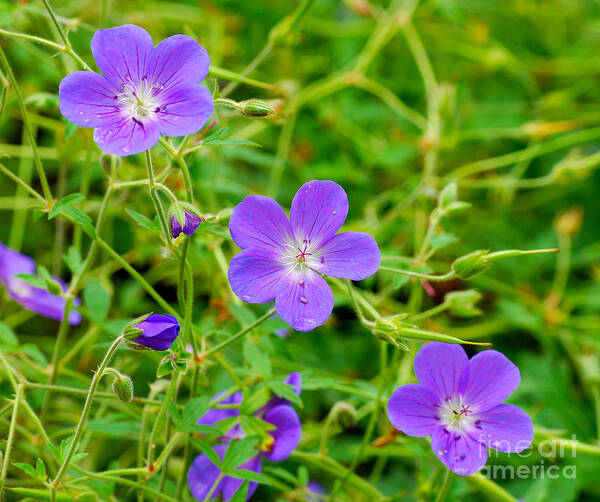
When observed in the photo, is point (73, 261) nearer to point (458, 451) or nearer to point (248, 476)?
point (248, 476)

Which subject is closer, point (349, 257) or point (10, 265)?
point (349, 257)

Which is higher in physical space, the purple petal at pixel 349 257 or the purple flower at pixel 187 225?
the purple petal at pixel 349 257

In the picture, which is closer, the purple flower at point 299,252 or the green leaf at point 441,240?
the purple flower at point 299,252

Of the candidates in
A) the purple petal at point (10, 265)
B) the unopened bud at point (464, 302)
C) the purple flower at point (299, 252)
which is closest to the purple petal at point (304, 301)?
the purple flower at point (299, 252)

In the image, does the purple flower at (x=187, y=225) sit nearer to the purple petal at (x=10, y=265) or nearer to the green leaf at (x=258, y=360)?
the green leaf at (x=258, y=360)

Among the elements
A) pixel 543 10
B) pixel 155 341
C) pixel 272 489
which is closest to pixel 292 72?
pixel 543 10

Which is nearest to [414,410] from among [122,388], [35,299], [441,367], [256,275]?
[441,367]

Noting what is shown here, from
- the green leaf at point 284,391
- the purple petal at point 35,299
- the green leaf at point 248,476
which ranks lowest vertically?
the green leaf at point 248,476

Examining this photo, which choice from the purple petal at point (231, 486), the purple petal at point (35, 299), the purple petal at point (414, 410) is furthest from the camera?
the purple petal at point (35, 299)
